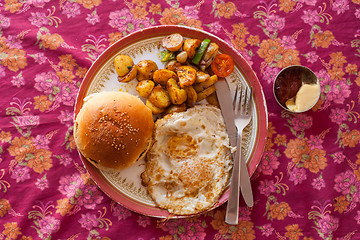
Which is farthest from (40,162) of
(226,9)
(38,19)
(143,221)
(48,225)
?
(226,9)

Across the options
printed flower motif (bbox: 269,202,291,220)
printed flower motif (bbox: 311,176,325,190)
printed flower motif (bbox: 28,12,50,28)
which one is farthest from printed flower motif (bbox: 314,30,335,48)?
printed flower motif (bbox: 28,12,50,28)

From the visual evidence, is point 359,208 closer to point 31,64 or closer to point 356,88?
point 356,88

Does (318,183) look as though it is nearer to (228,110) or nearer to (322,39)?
(228,110)

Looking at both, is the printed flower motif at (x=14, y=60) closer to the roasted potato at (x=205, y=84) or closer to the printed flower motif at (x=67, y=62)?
the printed flower motif at (x=67, y=62)

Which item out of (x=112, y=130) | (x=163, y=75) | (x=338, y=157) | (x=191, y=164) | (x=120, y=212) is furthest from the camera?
(x=338, y=157)

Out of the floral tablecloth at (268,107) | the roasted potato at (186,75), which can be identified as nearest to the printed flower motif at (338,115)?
the floral tablecloth at (268,107)

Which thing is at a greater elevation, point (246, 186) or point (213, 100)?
point (213, 100)

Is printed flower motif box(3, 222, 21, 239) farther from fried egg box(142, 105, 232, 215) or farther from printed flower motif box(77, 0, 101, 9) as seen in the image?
printed flower motif box(77, 0, 101, 9)
